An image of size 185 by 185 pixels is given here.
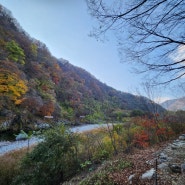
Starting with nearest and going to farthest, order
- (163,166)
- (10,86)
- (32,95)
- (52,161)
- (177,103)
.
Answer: (163,166)
(52,161)
(177,103)
(10,86)
(32,95)

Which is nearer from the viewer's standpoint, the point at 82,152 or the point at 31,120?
the point at 82,152

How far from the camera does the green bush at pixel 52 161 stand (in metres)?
5.30

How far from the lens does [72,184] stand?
15.6ft

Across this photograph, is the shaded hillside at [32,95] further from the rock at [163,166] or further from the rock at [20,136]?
the rock at [163,166]

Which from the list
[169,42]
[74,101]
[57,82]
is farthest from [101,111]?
[57,82]

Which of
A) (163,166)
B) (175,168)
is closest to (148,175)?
(163,166)

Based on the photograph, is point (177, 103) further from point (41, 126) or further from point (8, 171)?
point (41, 126)

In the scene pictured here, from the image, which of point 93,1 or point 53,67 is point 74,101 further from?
point 93,1

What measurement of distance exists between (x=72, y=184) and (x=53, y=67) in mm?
31489

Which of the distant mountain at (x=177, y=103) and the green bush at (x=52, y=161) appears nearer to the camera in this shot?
the green bush at (x=52, y=161)

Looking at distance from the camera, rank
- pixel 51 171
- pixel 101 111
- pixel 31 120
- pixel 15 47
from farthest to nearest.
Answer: pixel 15 47 → pixel 31 120 → pixel 101 111 → pixel 51 171

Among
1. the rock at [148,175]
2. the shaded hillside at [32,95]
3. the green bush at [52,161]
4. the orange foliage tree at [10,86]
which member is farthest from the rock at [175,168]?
the orange foliage tree at [10,86]

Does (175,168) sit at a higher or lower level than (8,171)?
higher

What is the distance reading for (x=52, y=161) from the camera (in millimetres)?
Answer: 5379
